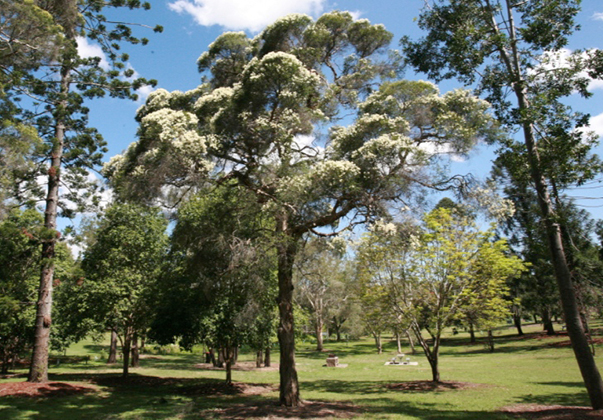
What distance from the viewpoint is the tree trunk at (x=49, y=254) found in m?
15.4

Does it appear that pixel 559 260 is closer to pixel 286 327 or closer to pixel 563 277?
pixel 563 277

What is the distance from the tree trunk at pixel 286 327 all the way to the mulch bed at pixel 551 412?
5.92m

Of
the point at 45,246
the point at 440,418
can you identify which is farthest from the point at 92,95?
the point at 440,418

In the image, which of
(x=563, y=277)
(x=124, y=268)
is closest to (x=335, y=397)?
(x=563, y=277)

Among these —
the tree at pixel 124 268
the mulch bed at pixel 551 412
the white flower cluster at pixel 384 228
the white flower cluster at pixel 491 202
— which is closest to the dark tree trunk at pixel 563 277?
the mulch bed at pixel 551 412

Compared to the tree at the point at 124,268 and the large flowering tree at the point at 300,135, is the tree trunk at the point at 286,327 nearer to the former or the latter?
the large flowering tree at the point at 300,135

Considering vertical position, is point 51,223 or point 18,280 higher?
point 51,223

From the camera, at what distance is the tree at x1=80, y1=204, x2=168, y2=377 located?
57.9 feet

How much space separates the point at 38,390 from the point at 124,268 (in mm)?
6073

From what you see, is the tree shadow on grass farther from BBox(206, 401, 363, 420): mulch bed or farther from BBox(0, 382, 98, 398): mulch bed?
BBox(0, 382, 98, 398): mulch bed

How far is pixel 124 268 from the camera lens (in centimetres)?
1877

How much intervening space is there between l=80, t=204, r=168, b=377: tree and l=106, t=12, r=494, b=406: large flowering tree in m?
6.21

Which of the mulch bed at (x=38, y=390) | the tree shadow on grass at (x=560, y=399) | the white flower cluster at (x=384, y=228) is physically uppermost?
the white flower cluster at (x=384, y=228)

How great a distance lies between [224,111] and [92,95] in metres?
8.92
